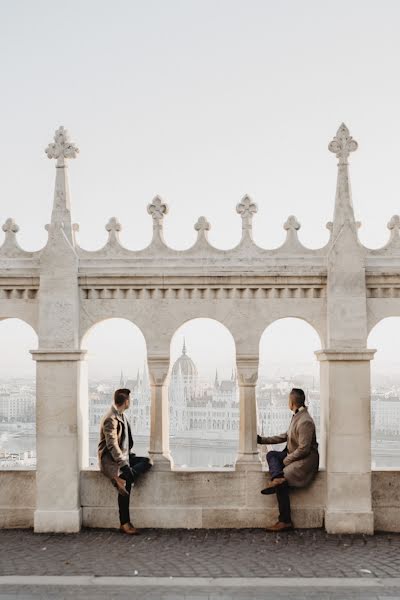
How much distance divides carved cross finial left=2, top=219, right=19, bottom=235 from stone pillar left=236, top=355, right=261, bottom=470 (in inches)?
129

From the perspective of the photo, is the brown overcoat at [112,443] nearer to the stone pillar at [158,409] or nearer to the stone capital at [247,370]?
the stone pillar at [158,409]

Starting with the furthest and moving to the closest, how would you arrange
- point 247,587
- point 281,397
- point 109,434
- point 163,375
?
point 281,397 → point 163,375 → point 109,434 → point 247,587

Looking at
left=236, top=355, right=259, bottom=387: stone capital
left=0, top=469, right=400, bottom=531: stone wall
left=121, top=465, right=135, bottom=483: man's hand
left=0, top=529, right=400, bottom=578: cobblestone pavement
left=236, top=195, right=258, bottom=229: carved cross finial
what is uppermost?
left=236, top=195, right=258, bottom=229: carved cross finial

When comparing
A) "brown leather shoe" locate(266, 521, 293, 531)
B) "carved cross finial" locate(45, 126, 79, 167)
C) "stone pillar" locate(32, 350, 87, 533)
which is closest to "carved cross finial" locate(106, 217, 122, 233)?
"carved cross finial" locate(45, 126, 79, 167)

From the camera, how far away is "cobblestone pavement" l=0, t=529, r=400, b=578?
7.00m

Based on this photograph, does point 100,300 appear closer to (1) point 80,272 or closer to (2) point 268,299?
(1) point 80,272

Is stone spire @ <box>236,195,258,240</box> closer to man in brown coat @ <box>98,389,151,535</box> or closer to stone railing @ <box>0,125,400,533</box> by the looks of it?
stone railing @ <box>0,125,400,533</box>

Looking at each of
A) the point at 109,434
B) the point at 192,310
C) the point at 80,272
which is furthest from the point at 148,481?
the point at 80,272

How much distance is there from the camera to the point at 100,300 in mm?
8992

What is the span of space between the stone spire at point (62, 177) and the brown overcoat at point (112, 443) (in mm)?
2228

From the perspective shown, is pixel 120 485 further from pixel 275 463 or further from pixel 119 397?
pixel 275 463

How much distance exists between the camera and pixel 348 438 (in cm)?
866

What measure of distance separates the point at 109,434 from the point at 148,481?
949mm

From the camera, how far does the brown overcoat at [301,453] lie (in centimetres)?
847
